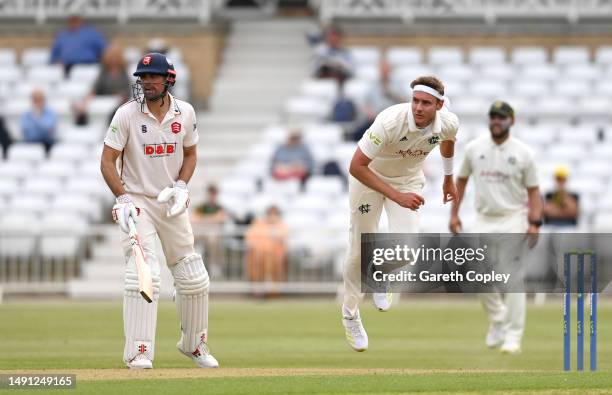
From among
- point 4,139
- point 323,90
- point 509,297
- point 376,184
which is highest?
point 323,90

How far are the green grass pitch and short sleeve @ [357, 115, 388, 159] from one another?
5.56ft

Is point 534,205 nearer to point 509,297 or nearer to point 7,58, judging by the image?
point 509,297

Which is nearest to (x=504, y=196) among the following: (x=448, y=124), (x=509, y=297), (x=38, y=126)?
(x=509, y=297)

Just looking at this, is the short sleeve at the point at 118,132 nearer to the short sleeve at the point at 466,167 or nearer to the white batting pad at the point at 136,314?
the white batting pad at the point at 136,314

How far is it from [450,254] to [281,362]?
1.98 metres

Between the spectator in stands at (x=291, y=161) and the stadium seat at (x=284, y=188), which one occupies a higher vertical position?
the spectator in stands at (x=291, y=161)

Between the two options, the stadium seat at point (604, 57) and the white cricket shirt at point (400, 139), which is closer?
the white cricket shirt at point (400, 139)

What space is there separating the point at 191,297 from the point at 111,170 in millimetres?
1199

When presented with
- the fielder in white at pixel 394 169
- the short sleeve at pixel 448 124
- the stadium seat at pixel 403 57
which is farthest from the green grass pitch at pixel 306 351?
the stadium seat at pixel 403 57

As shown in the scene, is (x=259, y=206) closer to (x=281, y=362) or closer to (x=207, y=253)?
(x=207, y=253)

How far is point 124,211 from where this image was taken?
10922mm

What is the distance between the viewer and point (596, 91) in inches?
978

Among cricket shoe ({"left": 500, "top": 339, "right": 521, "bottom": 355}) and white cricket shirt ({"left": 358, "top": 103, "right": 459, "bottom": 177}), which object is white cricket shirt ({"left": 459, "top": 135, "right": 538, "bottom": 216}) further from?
white cricket shirt ({"left": 358, "top": 103, "right": 459, "bottom": 177})

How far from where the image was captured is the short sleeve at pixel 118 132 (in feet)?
36.1
